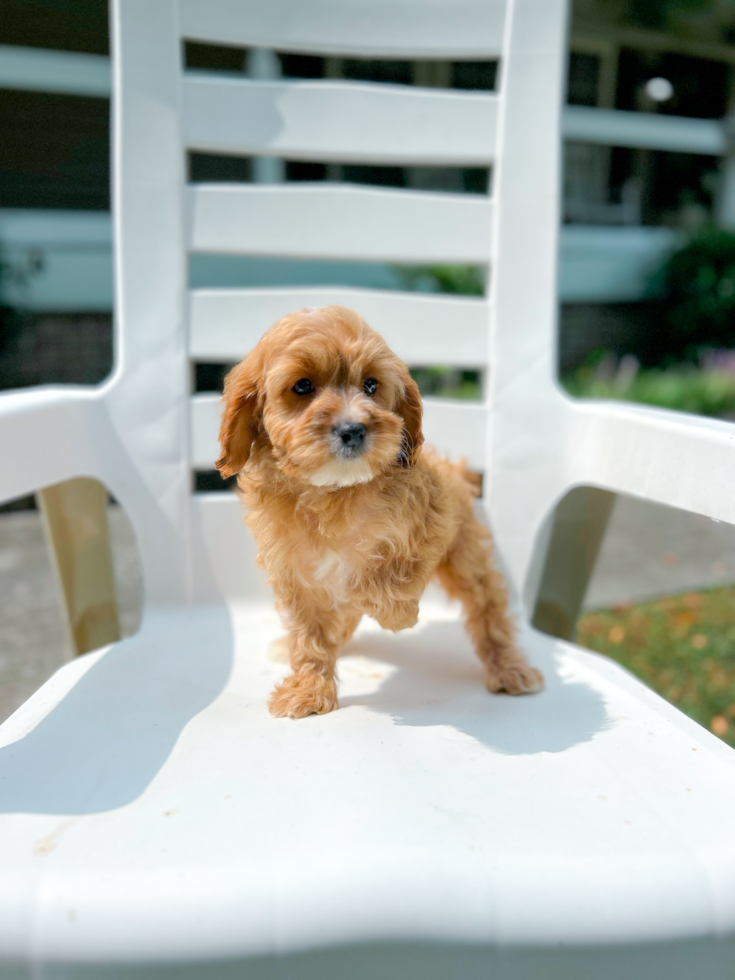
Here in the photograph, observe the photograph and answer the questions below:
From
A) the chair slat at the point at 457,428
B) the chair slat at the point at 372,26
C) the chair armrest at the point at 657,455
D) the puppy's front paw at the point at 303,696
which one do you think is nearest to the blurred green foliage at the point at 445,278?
the chair slat at the point at 372,26

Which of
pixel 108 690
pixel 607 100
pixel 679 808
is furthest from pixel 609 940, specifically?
pixel 607 100

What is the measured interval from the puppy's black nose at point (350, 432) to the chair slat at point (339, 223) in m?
0.96

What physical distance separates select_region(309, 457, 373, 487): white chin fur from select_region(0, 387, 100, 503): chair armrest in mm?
576

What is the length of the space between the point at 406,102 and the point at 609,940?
1922mm

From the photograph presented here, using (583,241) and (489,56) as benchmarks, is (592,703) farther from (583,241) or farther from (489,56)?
(583,241)

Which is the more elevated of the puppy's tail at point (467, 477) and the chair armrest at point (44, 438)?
the chair armrest at point (44, 438)

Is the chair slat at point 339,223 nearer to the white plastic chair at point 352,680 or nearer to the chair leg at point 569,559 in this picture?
the white plastic chair at point 352,680

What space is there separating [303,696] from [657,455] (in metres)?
0.83

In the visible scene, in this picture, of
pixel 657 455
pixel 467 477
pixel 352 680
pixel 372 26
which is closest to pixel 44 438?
pixel 352 680

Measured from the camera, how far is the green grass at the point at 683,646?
272cm

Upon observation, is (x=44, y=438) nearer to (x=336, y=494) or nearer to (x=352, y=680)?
(x=336, y=494)

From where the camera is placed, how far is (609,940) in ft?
3.01

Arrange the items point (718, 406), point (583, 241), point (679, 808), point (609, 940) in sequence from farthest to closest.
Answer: point (583, 241)
point (718, 406)
point (679, 808)
point (609, 940)

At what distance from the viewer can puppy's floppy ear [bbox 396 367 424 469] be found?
1.46 metres
